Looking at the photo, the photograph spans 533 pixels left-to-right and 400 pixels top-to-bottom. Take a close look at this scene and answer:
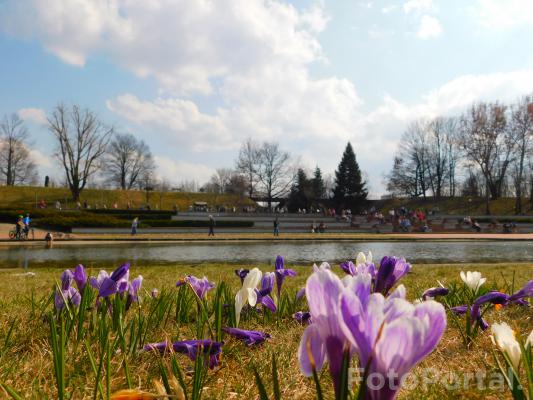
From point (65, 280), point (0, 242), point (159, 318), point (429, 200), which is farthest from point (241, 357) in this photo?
point (429, 200)

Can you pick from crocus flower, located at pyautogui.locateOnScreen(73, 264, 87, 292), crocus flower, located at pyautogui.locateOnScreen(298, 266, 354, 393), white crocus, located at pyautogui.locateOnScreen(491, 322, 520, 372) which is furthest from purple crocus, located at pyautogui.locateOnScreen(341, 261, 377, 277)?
crocus flower, located at pyautogui.locateOnScreen(73, 264, 87, 292)

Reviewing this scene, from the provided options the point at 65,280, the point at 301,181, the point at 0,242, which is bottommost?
the point at 0,242

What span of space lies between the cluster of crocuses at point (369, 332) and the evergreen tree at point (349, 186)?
215 ft

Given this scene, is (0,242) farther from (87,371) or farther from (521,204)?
(521,204)

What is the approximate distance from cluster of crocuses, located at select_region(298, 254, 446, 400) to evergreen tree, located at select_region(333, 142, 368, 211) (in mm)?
65569

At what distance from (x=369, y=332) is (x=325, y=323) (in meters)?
0.08

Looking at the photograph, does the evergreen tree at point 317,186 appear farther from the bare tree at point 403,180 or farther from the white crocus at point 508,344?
the white crocus at point 508,344

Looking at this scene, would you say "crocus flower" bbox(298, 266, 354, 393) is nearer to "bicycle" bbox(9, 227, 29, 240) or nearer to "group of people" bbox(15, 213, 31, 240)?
"bicycle" bbox(9, 227, 29, 240)

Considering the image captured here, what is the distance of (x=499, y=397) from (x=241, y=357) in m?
1.05

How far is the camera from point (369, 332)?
632mm

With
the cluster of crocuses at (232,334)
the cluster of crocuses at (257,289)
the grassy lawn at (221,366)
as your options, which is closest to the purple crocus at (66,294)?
the grassy lawn at (221,366)

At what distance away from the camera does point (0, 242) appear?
21.9 metres

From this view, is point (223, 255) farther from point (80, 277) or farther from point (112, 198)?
point (112, 198)

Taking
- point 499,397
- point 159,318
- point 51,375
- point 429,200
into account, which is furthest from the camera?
point 429,200
